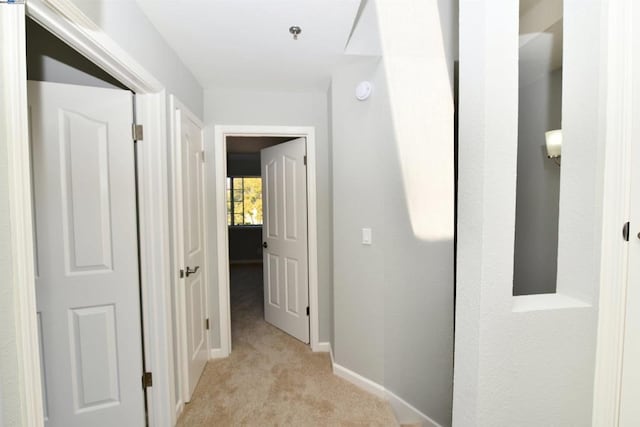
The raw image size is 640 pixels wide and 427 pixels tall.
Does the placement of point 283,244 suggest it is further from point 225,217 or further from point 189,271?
point 189,271

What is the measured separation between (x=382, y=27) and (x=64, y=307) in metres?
2.31

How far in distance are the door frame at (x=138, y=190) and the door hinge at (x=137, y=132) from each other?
2 cm

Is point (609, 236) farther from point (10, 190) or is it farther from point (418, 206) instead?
point (10, 190)

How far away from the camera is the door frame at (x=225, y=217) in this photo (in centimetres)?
248

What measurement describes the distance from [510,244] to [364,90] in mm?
1535

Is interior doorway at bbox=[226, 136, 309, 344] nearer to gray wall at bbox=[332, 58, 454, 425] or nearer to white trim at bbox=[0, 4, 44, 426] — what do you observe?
gray wall at bbox=[332, 58, 454, 425]

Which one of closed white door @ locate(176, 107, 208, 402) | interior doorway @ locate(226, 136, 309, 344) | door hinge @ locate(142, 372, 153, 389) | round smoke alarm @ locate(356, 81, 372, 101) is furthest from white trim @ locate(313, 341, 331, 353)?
round smoke alarm @ locate(356, 81, 372, 101)

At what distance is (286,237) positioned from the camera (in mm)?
2859

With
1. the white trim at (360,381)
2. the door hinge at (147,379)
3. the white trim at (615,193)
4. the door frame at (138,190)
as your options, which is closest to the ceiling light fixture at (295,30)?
the door frame at (138,190)

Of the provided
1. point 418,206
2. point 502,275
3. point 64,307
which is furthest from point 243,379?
point 502,275

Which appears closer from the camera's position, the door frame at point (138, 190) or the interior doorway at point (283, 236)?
the door frame at point (138, 190)

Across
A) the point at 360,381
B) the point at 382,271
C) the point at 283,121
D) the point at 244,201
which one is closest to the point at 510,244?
the point at 382,271

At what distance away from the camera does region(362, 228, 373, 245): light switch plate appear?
6.66 ft

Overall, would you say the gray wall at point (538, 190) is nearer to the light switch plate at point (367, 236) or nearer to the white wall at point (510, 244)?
the light switch plate at point (367, 236)
